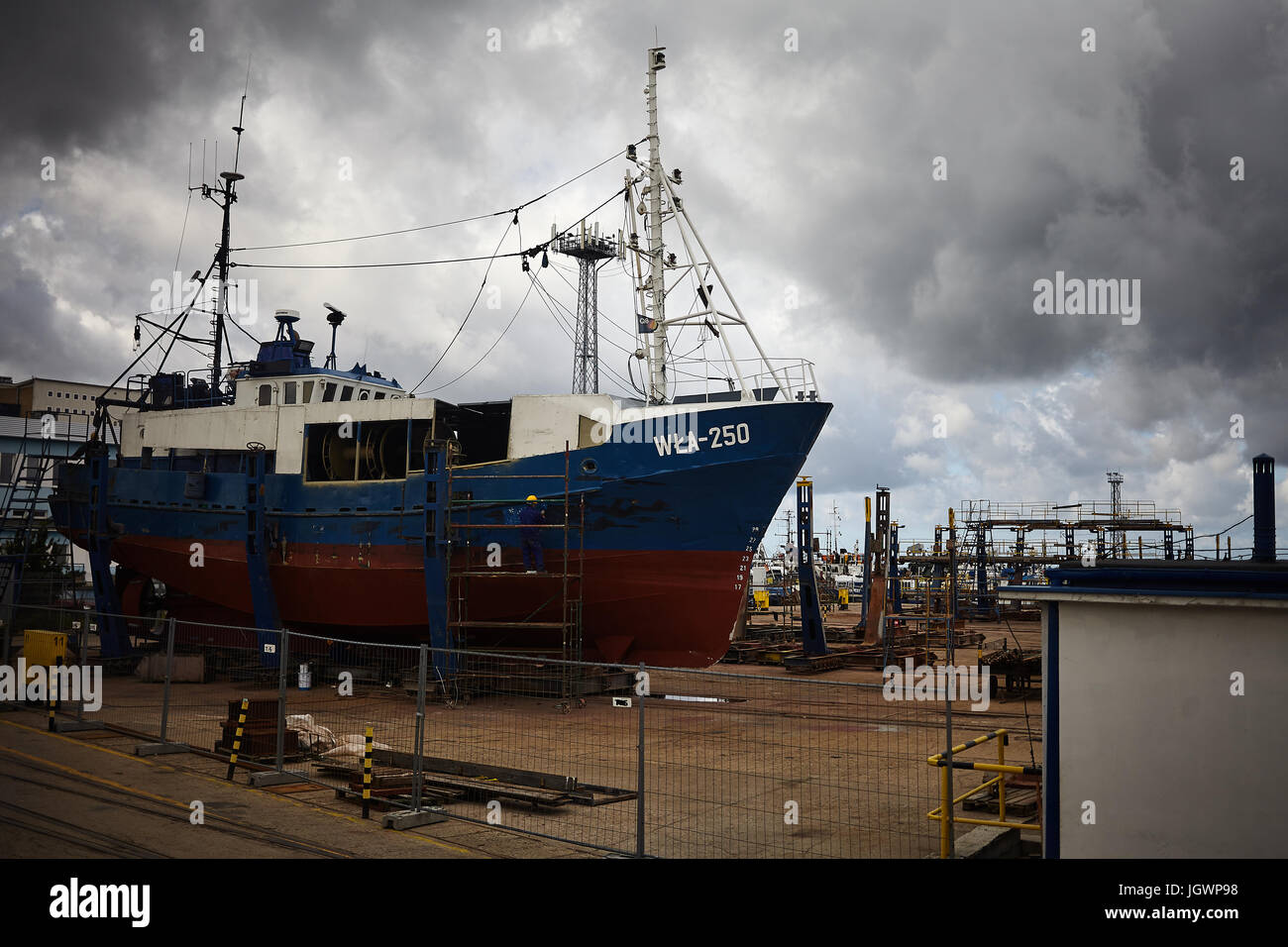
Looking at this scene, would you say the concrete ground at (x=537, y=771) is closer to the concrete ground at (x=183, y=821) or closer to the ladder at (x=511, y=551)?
the concrete ground at (x=183, y=821)

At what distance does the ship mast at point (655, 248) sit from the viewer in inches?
837

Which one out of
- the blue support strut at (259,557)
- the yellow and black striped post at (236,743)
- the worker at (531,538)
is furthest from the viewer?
the blue support strut at (259,557)

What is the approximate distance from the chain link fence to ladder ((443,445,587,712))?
81cm

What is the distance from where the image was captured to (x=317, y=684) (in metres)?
20.7

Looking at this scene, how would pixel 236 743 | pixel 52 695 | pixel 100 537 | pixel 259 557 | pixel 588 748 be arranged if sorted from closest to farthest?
1. pixel 236 743
2. pixel 588 748
3. pixel 52 695
4. pixel 259 557
5. pixel 100 537

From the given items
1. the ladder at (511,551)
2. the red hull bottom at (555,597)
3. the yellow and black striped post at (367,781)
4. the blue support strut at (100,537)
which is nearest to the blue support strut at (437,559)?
the ladder at (511,551)

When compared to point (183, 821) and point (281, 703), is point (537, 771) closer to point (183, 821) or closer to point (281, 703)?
point (281, 703)

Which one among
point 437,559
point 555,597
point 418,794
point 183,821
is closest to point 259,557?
point 437,559

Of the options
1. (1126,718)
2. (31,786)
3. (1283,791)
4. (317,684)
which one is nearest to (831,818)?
(1126,718)

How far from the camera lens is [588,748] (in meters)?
13.9

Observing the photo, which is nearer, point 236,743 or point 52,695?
point 236,743

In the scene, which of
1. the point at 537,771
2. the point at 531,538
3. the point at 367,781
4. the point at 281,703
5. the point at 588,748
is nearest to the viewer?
the point at 367,781

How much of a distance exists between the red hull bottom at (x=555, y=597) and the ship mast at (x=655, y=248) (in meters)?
4.41

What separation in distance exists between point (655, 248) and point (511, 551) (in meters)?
7.93
